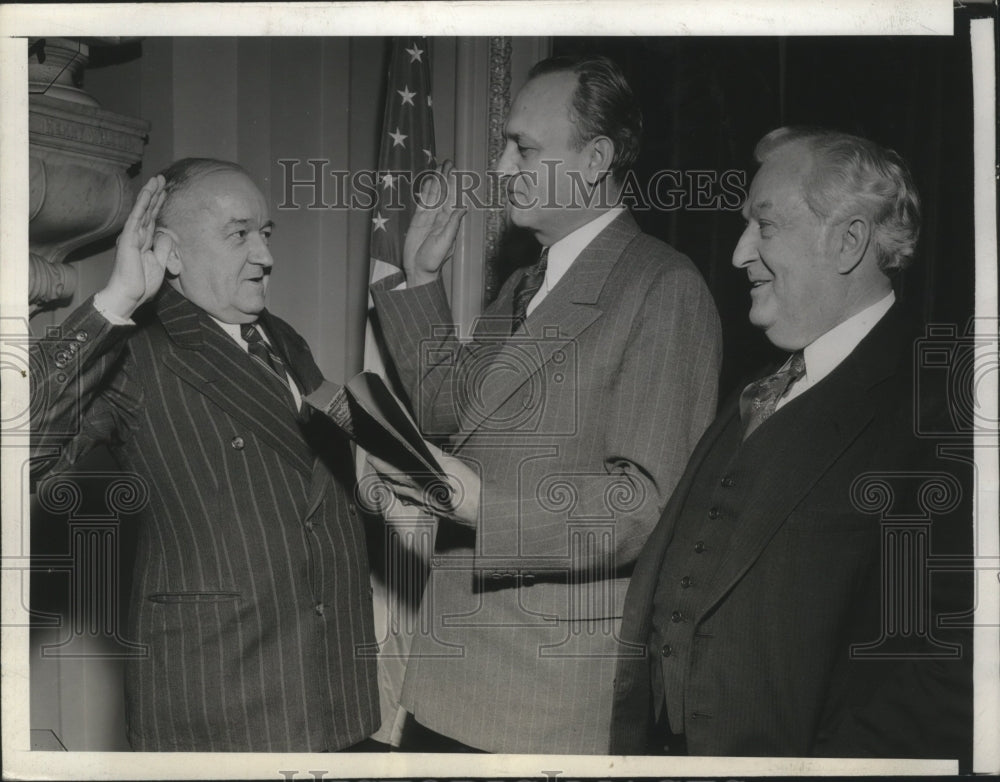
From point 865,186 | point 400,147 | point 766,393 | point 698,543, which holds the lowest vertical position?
point 698,543

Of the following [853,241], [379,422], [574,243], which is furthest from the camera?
[574,243]

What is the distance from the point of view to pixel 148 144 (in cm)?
299

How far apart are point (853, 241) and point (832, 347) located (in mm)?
263

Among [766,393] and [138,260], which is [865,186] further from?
[138,260]

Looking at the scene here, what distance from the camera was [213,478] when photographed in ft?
9.37

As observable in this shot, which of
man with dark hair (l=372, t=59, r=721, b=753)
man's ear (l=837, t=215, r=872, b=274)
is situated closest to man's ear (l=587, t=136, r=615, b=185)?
man with dark hair (l=372, t=59, r=721, b=753)

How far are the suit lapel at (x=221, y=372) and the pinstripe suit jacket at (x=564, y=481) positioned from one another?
0.39m

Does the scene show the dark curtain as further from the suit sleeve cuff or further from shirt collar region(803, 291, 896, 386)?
the suit sleeve cuff

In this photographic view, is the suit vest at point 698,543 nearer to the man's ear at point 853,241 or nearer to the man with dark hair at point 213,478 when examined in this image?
the man's ear at point 853,241

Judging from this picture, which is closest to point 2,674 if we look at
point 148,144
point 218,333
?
point 218,333

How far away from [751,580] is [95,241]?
1.86 meters

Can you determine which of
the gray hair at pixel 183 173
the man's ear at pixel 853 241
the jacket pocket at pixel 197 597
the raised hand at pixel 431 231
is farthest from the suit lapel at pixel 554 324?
the gray hair at pixel 183 173

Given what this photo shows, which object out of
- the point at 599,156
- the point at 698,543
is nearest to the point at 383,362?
the point at 599,156

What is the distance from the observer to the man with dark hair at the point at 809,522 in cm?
276
